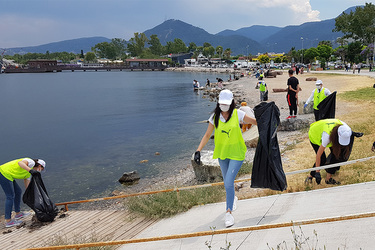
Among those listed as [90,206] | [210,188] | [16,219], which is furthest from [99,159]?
[210,188]

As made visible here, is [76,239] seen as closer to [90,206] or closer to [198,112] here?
[90,206]

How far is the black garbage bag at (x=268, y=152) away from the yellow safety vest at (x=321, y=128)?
1009mm

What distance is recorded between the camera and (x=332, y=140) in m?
4.93

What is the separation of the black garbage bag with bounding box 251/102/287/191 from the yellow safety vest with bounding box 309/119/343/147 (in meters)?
1.01

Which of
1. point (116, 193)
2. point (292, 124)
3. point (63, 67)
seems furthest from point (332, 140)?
point (63, 67)

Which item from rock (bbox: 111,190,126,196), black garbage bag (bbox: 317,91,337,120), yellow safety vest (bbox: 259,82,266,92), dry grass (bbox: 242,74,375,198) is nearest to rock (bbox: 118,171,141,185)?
rock (bbox: 111,190,126,196)

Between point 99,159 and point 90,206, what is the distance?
626 cm

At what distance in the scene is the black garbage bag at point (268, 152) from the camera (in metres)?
4.50

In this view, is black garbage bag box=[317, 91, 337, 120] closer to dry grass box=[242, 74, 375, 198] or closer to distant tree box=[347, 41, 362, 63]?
dry grass box=[242, 74, 375, 198]

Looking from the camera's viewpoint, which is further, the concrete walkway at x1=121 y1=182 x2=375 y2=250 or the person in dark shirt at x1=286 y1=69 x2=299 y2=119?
the person in dark shirt at x1=286 y1=69 x2=299 y2=119

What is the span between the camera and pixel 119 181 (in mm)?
11922

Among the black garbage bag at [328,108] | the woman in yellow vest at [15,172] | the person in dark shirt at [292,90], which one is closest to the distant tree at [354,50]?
the person in dark shirt at [292,90]

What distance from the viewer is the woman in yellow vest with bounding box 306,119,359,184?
4782 mm

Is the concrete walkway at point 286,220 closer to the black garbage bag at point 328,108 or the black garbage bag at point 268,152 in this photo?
the black garbage bag at point 268,152
